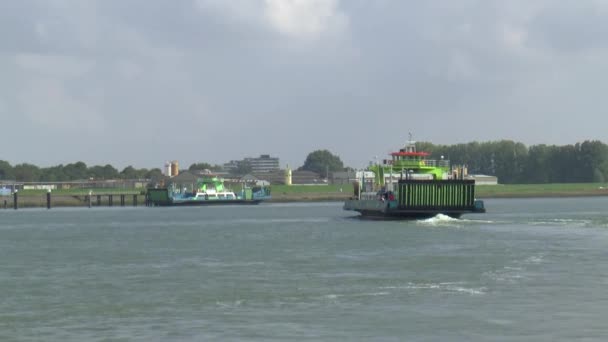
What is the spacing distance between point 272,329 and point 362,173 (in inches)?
2990

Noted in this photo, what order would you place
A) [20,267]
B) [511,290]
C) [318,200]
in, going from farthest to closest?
[318,200], [20,267], [511,290]

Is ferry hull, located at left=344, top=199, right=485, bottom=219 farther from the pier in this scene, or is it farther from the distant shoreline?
the distant shoreline

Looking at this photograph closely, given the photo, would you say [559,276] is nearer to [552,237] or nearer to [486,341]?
[486,341]

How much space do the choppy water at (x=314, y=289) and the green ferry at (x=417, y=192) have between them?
54.8 feet

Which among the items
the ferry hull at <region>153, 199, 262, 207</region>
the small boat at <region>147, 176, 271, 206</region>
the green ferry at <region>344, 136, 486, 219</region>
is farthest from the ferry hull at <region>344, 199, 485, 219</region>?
the small boat at <region>147, 176, 271, 206</region>

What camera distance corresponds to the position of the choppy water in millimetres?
25453

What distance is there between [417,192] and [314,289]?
43.8 metres

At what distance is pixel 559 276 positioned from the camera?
1415 inches

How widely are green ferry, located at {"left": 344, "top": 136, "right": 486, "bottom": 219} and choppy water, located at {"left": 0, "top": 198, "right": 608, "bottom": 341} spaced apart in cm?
1670

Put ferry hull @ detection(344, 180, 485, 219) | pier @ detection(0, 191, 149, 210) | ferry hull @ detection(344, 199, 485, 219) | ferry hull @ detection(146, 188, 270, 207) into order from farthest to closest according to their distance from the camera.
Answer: pier @ detection(0, 191, 149, 210), ferry hull @ detection(146, 188, 270, 207), ferry hull @ detection(344, 199, 485, 219), ferry hull @ detection(344, 180, 485, 219)

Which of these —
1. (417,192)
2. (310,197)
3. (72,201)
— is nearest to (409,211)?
(417,192)

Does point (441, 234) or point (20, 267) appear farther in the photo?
point (441, 234)

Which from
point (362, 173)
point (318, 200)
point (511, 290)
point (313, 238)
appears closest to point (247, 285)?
point (511, 290)

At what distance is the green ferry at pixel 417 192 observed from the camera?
251 feet
